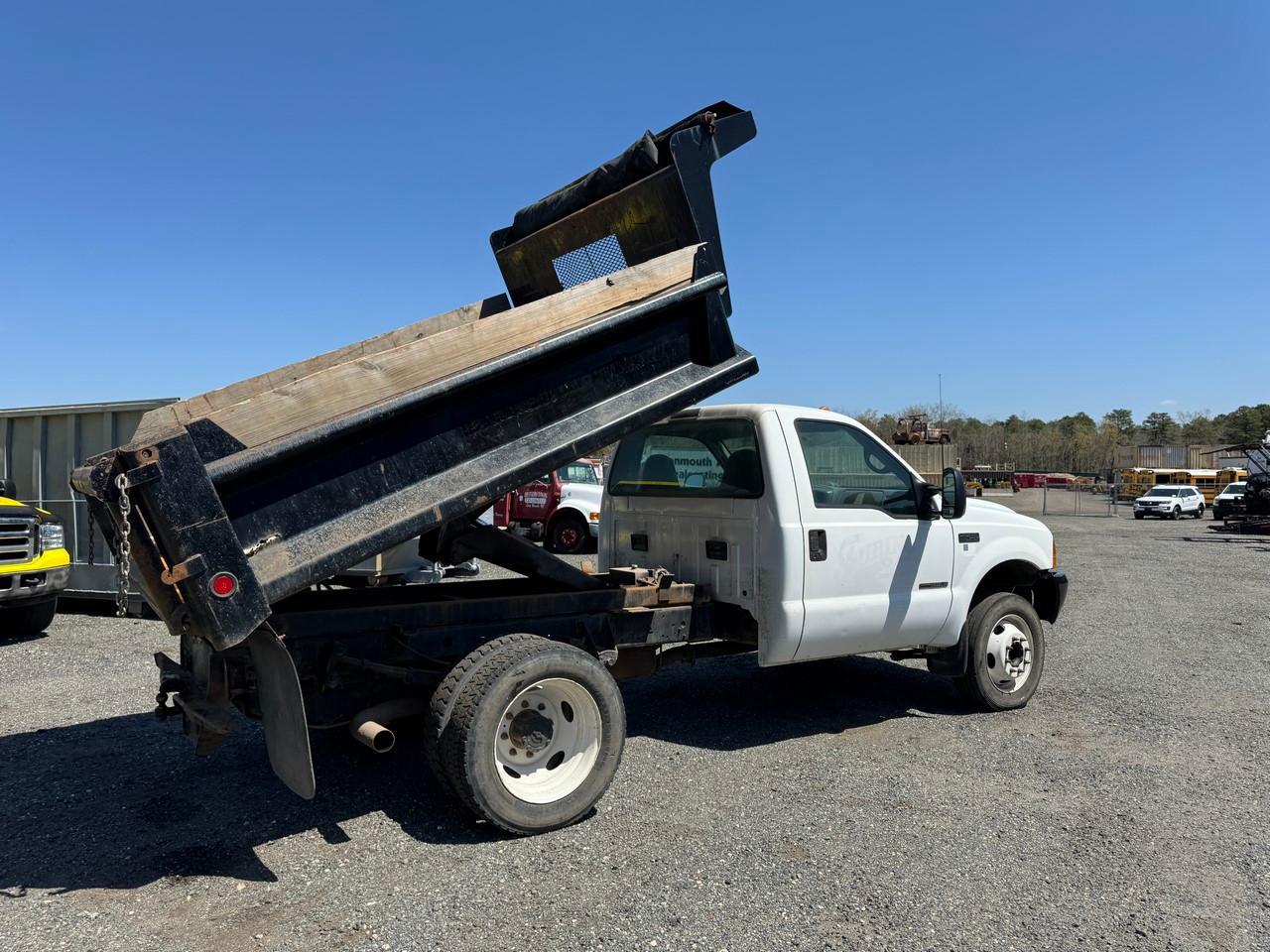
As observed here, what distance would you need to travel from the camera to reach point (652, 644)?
5434 millimetres

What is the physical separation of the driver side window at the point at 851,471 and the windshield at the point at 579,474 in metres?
12.5

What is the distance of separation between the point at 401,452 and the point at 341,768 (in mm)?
2330

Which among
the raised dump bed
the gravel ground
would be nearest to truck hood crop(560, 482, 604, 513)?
the gravel ground

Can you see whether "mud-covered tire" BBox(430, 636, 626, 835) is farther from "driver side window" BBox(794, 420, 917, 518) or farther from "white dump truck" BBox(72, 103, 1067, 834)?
"driver side window" BBox(794, 420, 917, 518)

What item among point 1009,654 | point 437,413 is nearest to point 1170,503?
point 1009,654

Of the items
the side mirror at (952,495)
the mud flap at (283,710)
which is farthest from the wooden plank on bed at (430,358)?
the side mirror at (952,495)

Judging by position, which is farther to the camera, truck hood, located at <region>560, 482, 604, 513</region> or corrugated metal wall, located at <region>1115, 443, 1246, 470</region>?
corrugated metal wall, located at <region>1115, 443, 1246, 470</region>

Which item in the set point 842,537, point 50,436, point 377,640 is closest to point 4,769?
point 377,640

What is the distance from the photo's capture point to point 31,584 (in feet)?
29.9

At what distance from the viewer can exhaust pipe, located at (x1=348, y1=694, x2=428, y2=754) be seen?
13.5ft

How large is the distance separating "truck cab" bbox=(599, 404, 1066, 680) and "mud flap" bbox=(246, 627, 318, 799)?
2651mm

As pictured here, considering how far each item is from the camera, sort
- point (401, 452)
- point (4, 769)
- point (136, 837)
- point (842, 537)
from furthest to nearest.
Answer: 1. point (842, 537)
2. point (4, 769)
3. point (136, 837)
4. point (401, 452)

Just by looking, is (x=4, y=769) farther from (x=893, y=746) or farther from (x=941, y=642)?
(x=941, y=642)

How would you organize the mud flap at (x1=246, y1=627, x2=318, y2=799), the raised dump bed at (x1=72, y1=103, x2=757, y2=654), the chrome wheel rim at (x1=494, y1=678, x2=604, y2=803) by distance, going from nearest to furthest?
the raised dump bed at (x1=72, y1=103, x2=757, y2=654) → the mud flap at (x1=246, y1=627, x2=318, y2=799) → the chrome wheel rim at (x1=494, y1=678, x2=604, y2=803)
